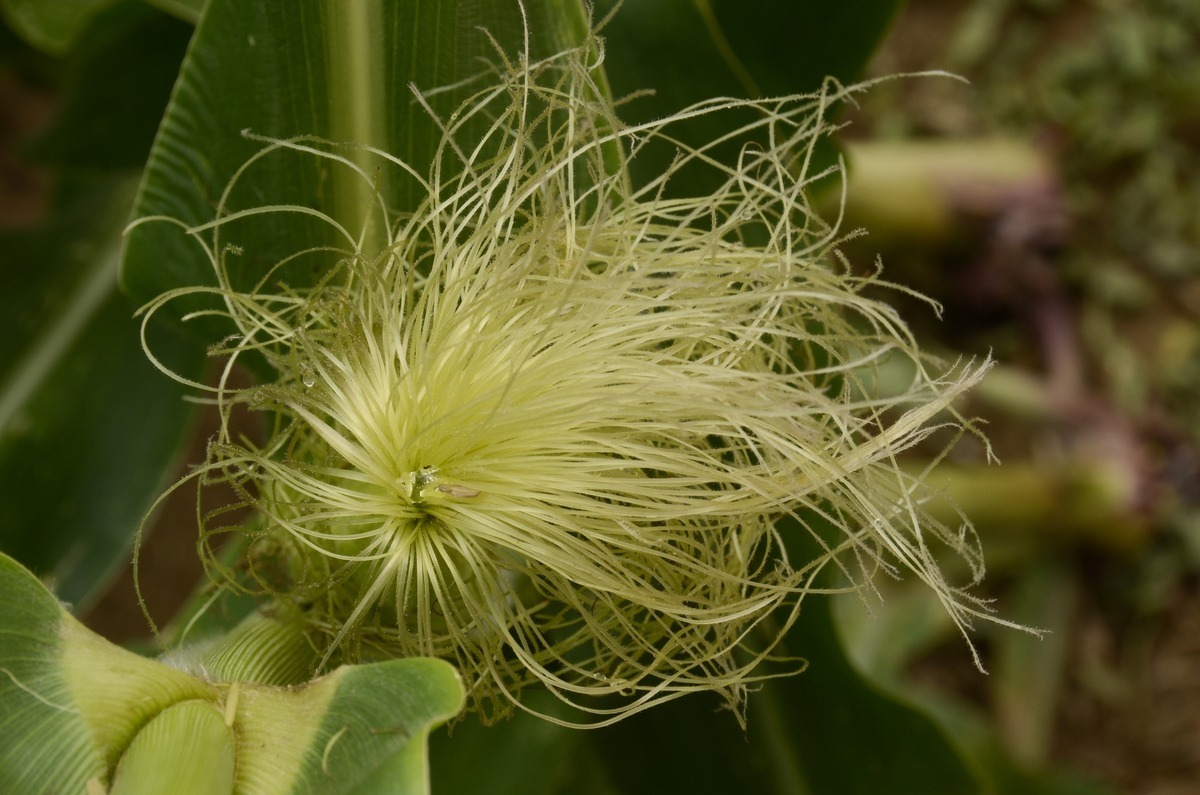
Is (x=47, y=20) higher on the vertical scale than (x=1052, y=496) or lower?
higher

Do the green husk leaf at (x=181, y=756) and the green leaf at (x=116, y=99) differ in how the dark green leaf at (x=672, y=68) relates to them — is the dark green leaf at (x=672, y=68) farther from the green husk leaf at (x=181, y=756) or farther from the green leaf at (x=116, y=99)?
the green leaf at (x=116, y=99)

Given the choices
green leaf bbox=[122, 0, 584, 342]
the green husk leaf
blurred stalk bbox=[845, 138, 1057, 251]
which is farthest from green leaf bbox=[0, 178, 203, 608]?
blurred stalk bbox=[845, 138, 1057, 251]

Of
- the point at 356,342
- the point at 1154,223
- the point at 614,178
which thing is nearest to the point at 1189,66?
the point at 1154,223

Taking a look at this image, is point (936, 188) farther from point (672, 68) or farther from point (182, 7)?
point (182, 7)

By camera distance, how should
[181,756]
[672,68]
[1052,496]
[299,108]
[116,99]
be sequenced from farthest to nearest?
1. [1052,496]
2. [116,99]
3. [672,68]
4. [299,108]
5. [181,756]

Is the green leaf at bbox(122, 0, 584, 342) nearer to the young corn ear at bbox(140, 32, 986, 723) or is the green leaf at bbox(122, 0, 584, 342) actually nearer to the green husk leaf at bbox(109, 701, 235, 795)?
the young corn ear at bbox(140, 32, 986, 723)

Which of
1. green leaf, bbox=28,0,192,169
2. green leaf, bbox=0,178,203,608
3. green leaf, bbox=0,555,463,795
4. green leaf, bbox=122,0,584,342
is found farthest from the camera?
green leaf, bbox=28,0,192,169

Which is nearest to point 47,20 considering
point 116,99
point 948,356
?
point 116,99
